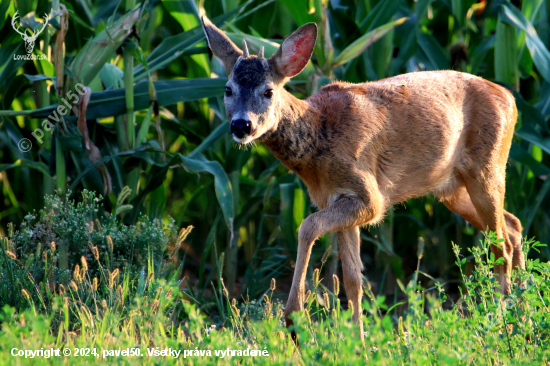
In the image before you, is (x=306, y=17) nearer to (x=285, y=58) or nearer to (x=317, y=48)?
(x=317, y=48)

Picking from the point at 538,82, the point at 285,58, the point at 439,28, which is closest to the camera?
the point at 285,58

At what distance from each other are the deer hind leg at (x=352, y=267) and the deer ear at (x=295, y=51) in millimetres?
1442

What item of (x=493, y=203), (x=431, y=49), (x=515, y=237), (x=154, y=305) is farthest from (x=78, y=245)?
(x=431, y=49)

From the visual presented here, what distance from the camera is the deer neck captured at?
4.23m

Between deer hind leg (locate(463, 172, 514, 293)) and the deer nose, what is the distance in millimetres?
2247

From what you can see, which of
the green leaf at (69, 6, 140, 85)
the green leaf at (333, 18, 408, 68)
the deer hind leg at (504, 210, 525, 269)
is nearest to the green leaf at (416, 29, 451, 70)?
the green leaf at (333, 18, 408, 68)

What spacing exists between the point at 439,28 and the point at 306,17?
8.35 ft

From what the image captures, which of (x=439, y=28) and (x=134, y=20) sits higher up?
(x=134, y=20)

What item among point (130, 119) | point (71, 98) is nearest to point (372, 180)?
point (130, 119)

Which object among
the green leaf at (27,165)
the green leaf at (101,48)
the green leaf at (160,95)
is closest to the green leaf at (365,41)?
the green leaf at (160,95)

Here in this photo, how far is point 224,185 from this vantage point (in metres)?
5.13

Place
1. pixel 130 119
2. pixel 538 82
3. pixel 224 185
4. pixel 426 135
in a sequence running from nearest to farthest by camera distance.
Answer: pixel 426 135
pixel 224 185
pixel 130 119
pixel 538 82

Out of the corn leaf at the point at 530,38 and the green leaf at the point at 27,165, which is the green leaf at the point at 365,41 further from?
the green leaf at the point at 27,165

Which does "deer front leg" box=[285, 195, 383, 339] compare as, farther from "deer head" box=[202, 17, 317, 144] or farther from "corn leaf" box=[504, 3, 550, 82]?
"corn leaf" box=[504, 3, 550, 82]
